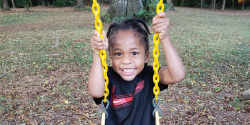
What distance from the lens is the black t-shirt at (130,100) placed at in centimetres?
155

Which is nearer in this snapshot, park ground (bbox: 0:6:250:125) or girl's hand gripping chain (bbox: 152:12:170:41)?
girl's hand gripping chain (bbox: 152:12:170:41)

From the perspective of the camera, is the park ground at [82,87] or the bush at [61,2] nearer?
the park ground at [82,87]

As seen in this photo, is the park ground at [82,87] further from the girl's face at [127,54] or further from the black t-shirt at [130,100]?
the girl's face at [127,54]

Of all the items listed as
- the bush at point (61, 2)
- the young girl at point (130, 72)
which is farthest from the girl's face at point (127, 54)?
the bush at point (61, 2)

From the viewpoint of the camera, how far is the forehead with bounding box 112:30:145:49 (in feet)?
4.89

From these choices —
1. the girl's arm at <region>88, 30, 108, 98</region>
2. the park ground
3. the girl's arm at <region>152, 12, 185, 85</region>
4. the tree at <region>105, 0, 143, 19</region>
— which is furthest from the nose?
the tree at <region>105, 0, 143, 19</region>

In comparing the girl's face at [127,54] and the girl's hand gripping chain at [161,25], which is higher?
the girl's hand gripping chain at [161,25]

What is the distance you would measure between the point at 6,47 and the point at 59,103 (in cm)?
481

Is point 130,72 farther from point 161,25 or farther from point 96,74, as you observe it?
point 161,25

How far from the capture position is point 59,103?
356 centimetres

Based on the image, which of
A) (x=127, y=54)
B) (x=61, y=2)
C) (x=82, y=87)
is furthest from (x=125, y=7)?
(x=61, y=2)

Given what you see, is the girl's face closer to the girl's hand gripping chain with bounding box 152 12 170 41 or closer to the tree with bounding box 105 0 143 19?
the girl's hand gripping chain with bounding box 152 12 170 41

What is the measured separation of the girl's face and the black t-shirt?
5.2 inches

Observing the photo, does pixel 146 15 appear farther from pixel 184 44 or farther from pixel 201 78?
pixel 201 78
